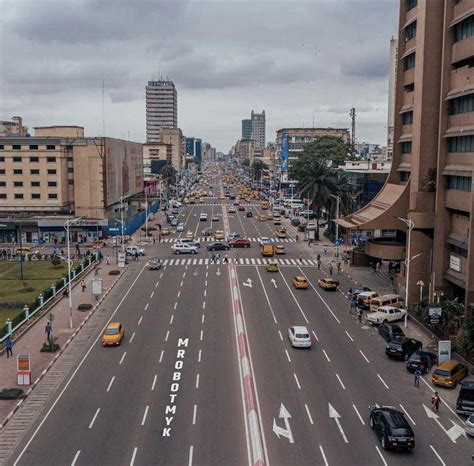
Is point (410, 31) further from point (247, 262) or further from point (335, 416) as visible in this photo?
point (335, 416)

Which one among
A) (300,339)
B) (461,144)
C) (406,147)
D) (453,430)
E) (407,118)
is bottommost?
(453,430)

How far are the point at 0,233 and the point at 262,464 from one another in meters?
82.4

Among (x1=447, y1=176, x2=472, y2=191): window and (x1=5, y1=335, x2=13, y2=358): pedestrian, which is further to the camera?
(x1=447, y1=176, x2=472, y2=191): window

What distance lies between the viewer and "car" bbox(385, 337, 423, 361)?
4247 centimetres

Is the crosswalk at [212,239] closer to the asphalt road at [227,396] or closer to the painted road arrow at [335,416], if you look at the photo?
the asphalt road at [227,396]

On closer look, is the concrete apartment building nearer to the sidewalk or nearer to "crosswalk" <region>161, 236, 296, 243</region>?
the sidewalk

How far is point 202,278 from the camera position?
71.0m

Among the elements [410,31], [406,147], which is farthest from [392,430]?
[410,31]

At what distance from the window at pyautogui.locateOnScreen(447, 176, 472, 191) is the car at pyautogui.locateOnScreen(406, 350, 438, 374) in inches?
679

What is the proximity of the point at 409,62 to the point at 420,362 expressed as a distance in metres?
40.8

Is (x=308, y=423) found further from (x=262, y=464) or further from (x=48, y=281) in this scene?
(x=48, y=281)

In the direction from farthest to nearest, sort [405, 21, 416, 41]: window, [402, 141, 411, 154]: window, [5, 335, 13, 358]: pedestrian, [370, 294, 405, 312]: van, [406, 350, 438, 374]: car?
[402, 141, 411, 154]: window < [405, 21, 416, 41]: window < [370, 294, 405, 312]: van < [5, 335, 13, 358]: pedestrian < [406, 350, 438, 374]: car

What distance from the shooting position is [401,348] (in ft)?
140

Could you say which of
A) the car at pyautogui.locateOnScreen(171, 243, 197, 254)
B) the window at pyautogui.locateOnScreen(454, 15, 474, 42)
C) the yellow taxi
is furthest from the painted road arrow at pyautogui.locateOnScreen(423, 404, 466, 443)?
the car at pyautogui.locateOnScreen(171, 243, 197, 254)
